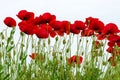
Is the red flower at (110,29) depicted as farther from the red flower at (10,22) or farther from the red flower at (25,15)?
the red flower at (10,22)

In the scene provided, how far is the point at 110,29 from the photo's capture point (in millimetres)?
5094

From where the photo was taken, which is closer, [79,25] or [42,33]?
[42,33]

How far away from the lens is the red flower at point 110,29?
16.5 ft

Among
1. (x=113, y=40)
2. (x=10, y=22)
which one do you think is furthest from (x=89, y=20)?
(x=10, y=22)

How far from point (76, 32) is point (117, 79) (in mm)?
758

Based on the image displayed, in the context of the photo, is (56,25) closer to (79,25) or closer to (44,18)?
(44,18)

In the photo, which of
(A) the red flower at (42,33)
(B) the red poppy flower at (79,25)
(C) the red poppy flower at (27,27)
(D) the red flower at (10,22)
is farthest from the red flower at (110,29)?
(D) the red flower at (10,22)

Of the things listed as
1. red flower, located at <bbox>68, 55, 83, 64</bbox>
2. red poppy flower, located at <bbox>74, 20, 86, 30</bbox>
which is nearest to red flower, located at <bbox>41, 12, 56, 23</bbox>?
red poppy flower, located at <bbox>74, 20, 86, 30</bbox>

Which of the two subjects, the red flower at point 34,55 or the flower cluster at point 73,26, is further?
the flower cluster at point 73,26

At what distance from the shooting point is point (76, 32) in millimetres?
5031

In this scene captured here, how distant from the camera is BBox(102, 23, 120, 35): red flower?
5.04 meters

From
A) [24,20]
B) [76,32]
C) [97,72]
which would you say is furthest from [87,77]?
[24,20]

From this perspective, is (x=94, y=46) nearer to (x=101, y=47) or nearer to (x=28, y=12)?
(x=101, y=47)

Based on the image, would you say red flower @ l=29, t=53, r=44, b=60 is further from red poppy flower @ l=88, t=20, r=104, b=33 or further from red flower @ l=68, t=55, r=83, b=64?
red poppy flower @ l=88, t=20, r=104, b=33
